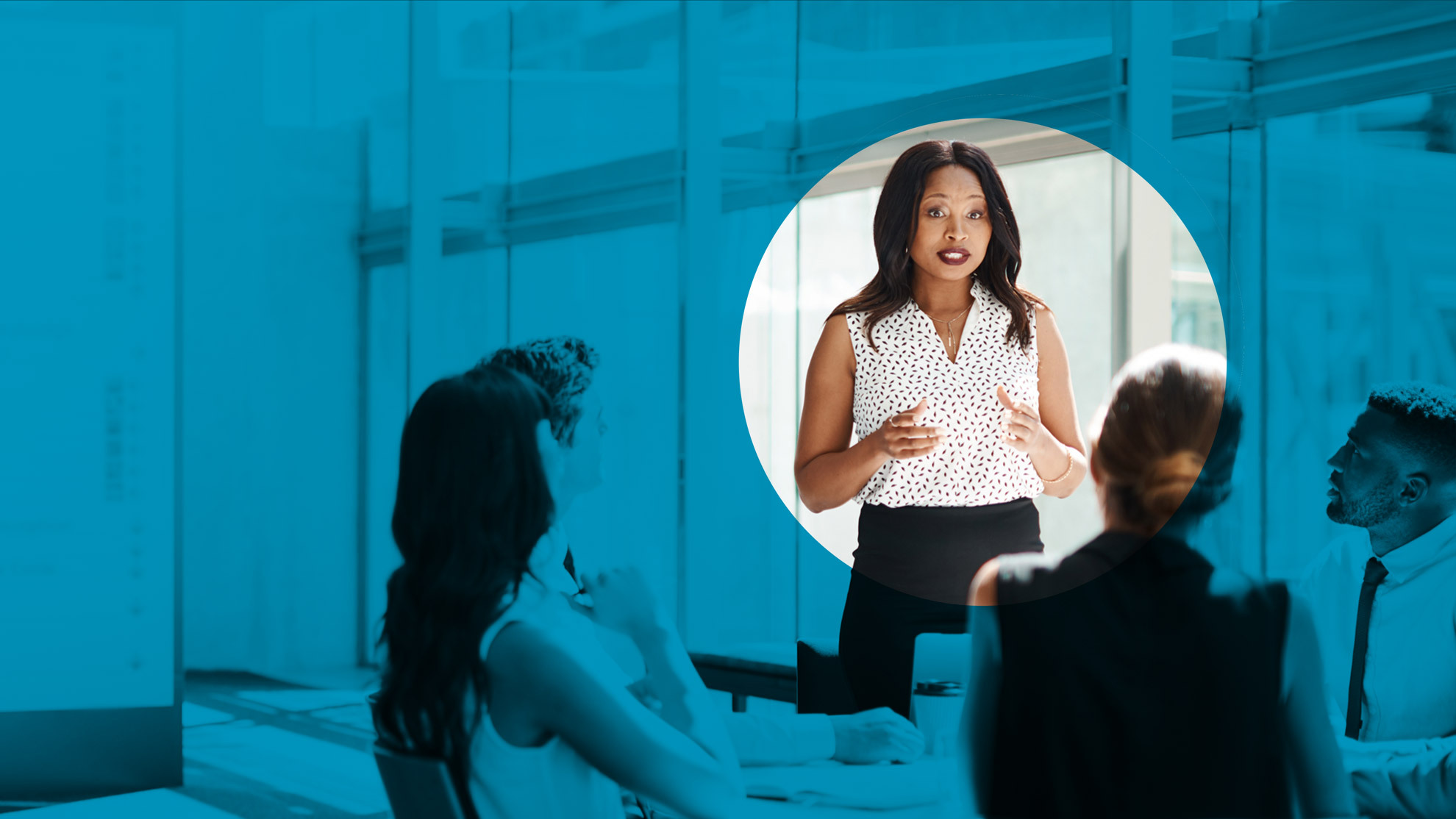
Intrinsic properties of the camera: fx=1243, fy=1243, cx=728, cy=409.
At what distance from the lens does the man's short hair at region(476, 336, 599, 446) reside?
1929 mm

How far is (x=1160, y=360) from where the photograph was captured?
1.05 m

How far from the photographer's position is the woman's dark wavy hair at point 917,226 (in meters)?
1.05

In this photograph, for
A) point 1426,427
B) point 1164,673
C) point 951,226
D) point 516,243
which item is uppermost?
point 516,243

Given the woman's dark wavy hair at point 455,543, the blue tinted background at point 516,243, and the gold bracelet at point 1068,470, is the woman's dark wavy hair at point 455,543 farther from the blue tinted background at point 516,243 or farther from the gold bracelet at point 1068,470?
the gold bracelet at point 1068,470

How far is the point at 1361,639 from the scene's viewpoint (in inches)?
→ 68.6

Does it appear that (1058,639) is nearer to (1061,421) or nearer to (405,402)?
(1061,421)

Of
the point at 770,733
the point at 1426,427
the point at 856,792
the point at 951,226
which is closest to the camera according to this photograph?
the point at 951,226

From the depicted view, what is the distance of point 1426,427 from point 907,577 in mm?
911

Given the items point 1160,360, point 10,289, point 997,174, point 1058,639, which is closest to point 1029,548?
point 1058,639

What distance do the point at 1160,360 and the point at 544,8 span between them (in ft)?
16.4

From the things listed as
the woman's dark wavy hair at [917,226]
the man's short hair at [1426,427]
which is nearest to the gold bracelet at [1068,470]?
the woman's dark wavy hair at [917,226]

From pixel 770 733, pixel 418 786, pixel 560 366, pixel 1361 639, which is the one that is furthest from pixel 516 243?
pixel 418 786

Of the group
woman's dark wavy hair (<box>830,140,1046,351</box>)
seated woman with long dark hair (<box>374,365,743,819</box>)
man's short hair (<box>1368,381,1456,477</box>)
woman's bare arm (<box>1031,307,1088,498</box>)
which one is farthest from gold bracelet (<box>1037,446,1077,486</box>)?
man's short hair (<box>1368,381,1456,477</box>)

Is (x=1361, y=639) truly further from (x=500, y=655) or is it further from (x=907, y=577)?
(x=500, y=655)
